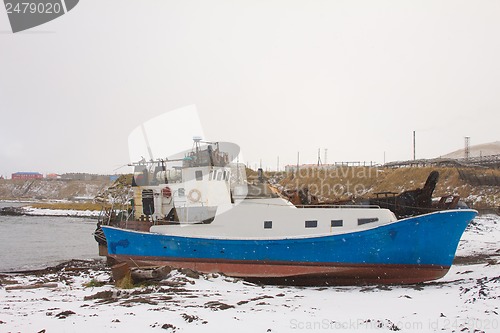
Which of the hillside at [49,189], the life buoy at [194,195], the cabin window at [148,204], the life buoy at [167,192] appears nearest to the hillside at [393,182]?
the life buoy at [194,195]

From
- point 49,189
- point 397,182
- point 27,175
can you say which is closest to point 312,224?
point 397,182

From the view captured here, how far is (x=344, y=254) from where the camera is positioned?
14.1 meters

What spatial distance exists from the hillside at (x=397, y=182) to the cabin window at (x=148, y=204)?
2347cm

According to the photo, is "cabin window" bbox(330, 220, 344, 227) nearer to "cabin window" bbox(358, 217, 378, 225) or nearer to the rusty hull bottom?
"cabin window" bbox(358, 217, 378, 225)

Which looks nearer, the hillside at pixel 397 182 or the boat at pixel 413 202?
the boat at pixel 413 202

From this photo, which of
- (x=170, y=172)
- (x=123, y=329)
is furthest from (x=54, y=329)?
(x=170, y=172)

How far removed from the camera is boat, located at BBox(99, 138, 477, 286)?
13688mm

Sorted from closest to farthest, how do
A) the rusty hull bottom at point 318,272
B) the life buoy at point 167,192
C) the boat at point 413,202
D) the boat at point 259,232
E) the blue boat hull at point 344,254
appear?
1. the blue boat hull at point 344,254
2. the boat at point 259,232
3. the rusty hull bottom at point 318,272
4. the boat at point 413,202
5. the life buoy at point 167,192

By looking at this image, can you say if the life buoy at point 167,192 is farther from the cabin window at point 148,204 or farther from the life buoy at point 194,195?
the life buoy at point 194,195

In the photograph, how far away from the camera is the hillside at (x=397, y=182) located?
4462cm

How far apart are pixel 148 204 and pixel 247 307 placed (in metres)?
8.93

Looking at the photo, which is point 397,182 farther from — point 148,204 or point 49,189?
point 49,189

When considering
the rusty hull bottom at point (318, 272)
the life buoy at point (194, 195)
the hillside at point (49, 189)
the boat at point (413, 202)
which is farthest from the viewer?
the hillside at point (49, 189)

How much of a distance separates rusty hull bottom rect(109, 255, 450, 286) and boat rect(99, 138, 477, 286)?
3cm
